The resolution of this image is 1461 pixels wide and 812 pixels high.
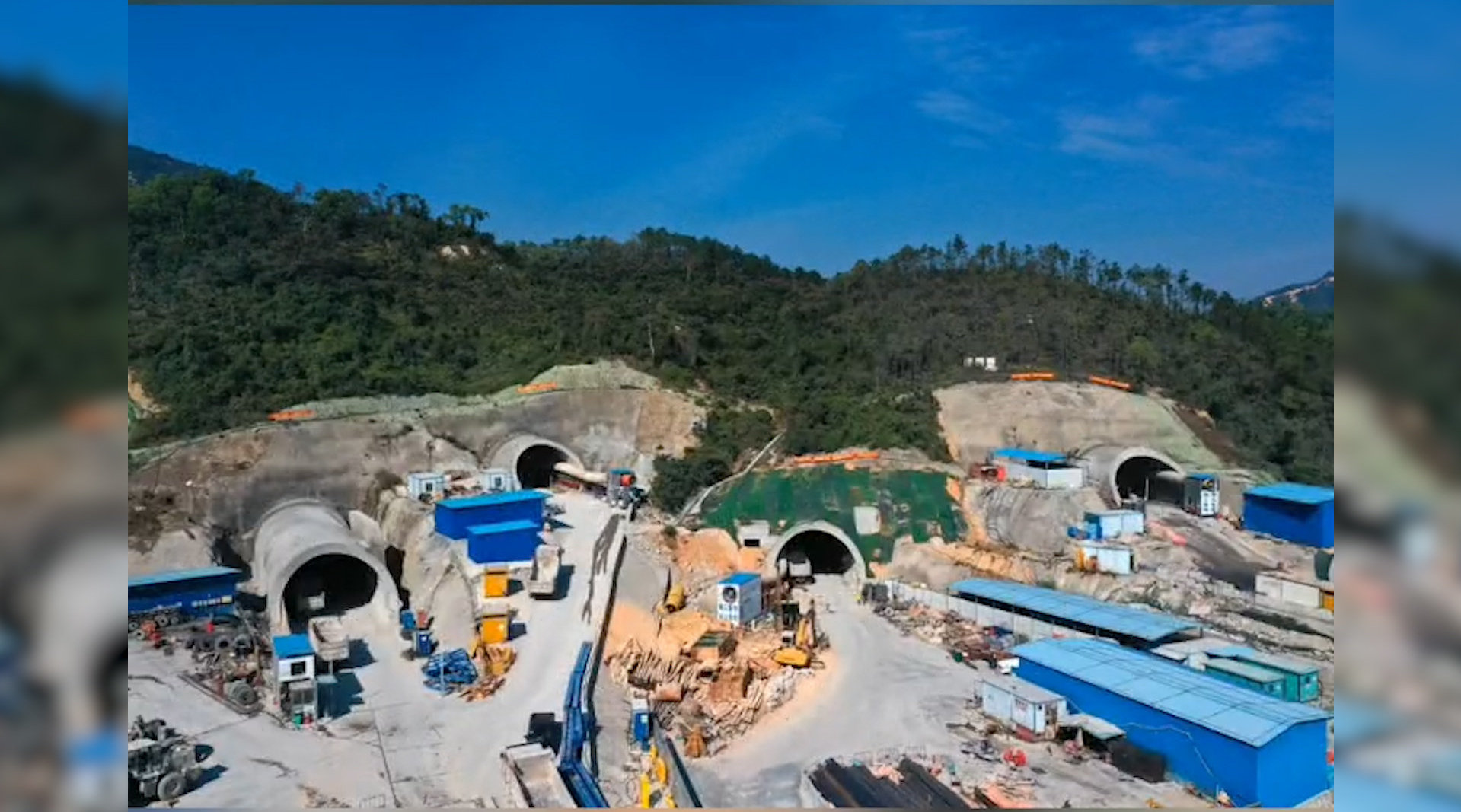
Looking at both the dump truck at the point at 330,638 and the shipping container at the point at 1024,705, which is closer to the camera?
the shipping container at the point at 1024,705

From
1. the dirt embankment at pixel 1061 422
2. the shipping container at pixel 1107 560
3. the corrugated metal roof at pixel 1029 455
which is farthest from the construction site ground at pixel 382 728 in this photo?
the dirt embankment at pixel 1061 422

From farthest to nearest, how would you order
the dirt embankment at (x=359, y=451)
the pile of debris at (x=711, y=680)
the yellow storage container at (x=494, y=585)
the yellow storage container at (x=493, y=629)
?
1. the dirt embankment at (x=359, y=451)
2. the yellow storage container at (x=494, y=585)
3. the yellow storage container at (x=493, y=629)
4. the pile of debris at (x=711, y=680)

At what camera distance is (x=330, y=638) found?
10.1 m

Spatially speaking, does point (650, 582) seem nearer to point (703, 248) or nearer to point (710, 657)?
point (710, 657)

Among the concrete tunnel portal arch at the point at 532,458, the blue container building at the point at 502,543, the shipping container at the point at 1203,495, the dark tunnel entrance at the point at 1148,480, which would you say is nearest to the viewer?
the blue container building at the point at 502,543

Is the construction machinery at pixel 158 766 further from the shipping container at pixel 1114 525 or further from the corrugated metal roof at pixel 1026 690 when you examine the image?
the shipping container at pixel 1114 525

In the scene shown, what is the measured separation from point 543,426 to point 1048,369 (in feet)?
32.4

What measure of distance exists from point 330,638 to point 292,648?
1303 mm

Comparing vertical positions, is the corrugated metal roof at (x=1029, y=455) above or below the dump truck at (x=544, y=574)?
above

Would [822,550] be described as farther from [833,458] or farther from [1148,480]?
[1148,480]

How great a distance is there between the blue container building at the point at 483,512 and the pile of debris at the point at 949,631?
4.43 metres

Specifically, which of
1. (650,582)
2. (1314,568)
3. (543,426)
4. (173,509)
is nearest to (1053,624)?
(1314,568)

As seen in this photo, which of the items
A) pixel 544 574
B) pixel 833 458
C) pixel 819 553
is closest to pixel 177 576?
→ pixel 544 574

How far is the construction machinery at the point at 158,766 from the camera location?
6906 millimetres
